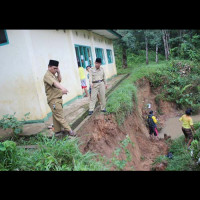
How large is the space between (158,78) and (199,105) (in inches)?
129

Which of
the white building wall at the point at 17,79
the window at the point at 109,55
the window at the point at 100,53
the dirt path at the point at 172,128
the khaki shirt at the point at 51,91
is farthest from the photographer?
the window at the point at 109,55

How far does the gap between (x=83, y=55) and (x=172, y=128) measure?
21.1 feet

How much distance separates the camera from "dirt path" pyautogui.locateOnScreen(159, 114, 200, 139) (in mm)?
8779

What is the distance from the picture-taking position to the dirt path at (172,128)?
8.78 meters

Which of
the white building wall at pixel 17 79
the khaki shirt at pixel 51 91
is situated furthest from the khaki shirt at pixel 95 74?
the white building wall at pixel 17 79

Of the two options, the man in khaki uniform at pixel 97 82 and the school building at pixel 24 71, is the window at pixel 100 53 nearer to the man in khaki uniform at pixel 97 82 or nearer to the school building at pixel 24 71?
the school building at pixel 24 71

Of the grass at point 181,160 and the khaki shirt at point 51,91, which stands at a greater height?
the khaki shirt at point 51,91

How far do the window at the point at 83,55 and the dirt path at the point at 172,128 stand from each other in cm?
557

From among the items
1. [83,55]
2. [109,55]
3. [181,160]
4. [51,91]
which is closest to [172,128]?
[181,160]

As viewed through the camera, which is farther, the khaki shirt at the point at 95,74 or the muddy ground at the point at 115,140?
the khaki shirt at the point at 95,74

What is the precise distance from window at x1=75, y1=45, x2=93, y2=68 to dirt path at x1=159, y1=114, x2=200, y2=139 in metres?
5.57
